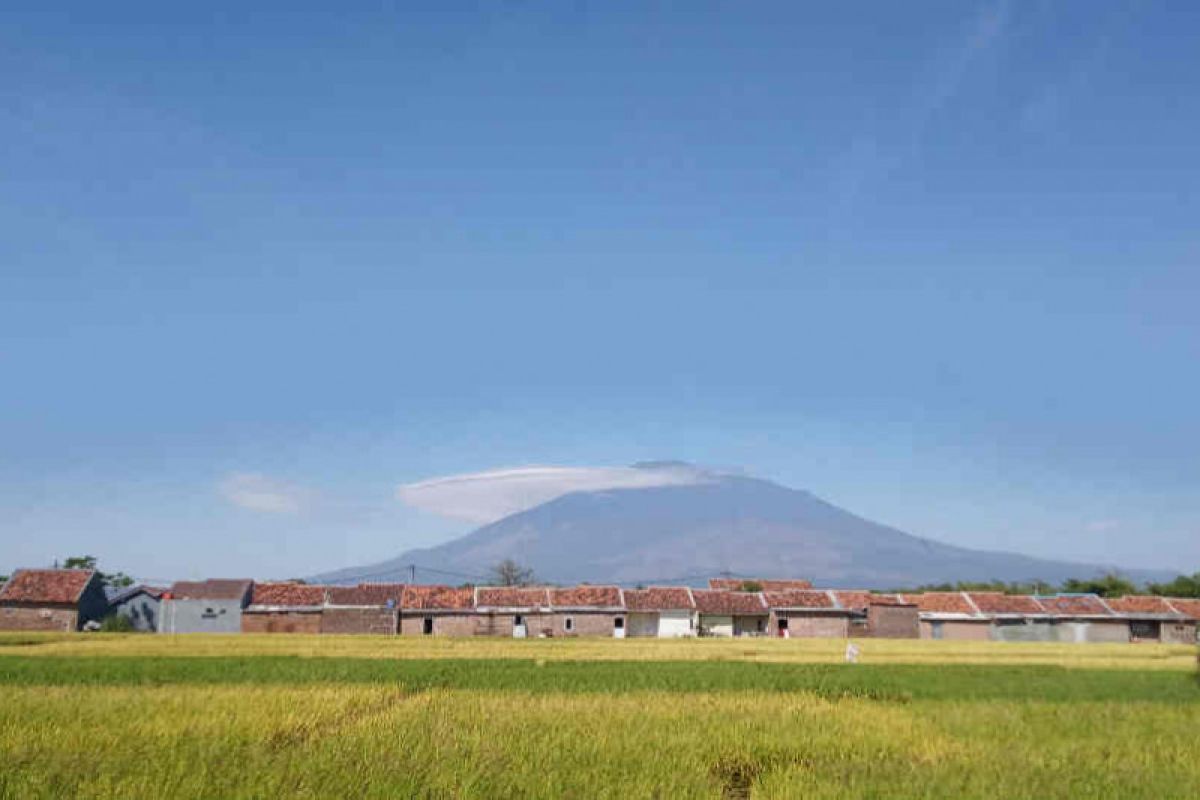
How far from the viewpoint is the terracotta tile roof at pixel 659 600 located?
7894 cm

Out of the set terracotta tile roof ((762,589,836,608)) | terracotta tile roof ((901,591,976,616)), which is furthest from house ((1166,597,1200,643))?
terracotta tile roof ((762,589,836,608))

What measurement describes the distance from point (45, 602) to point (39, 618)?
1085mm

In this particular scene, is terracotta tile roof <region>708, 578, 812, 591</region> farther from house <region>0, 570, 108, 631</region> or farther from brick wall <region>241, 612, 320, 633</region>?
house <region>0, 570, 108, 631</region>

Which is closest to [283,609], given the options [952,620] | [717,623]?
[717,623]

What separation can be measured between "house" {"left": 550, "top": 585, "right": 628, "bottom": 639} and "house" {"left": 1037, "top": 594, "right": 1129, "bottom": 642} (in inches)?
1240

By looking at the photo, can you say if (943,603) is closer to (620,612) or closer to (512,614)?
(620,612)

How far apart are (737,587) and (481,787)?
273ft

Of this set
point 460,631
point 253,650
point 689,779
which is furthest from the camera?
point 460,631

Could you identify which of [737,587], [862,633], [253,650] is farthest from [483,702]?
[737,587]

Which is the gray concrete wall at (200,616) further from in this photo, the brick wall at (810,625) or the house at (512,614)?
the brick wall at (810,625)

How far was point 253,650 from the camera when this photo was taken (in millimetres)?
43938

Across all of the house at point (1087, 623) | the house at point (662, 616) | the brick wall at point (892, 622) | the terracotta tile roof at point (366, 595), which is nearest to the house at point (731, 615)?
the house at point (662, 616)

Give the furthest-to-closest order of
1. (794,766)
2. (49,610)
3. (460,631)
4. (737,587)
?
(737,587) < (460,631) < (49,610) < (794,766)

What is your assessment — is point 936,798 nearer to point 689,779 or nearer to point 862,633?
point 689,779
